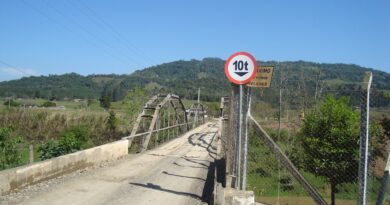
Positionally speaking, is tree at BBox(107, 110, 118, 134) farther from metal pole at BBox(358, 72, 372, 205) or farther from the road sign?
metal pole at BBox(358, 72, 372, 205)

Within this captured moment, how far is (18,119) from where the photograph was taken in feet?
154

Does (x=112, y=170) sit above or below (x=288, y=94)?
below

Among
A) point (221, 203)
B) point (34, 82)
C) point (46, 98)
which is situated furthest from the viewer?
point (34, 82)

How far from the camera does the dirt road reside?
8828 millimetres

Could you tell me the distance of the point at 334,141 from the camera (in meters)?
24.8

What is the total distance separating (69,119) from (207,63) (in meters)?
142

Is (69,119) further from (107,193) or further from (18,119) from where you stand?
(107,193)

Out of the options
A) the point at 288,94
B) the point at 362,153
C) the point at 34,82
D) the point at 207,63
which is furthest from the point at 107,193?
the point at 207,63

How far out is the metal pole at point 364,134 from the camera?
441cm

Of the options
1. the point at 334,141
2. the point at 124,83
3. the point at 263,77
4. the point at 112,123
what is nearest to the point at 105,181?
the point at 263,77

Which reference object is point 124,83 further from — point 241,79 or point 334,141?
point 241,79

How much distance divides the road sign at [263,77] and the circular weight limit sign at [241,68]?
8cm

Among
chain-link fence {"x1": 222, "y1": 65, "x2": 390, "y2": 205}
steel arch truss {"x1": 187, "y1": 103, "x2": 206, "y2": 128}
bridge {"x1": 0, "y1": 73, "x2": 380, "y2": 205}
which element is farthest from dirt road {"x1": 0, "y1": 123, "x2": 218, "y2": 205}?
steel arch truss {"x1": 187, "y1": 103, "x2": 206, "y2": 128}

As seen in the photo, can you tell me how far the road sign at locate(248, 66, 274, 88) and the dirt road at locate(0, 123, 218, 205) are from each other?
361 centimetres
